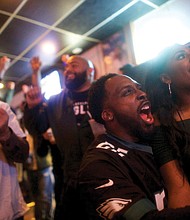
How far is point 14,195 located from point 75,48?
265 cm

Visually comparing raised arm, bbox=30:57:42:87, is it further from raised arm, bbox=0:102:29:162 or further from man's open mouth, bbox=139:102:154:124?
man's open mouth, bbox=139:102:154:124

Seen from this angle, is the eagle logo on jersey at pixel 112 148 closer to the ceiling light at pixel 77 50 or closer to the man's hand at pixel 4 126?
the man's hand at pixel 4 126

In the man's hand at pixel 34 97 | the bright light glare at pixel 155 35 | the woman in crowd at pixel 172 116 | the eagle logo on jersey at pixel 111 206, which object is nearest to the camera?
the eagle logo on jersey at pixel 111 206

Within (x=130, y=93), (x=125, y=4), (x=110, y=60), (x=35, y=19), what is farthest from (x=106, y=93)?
(x=110, y=60)

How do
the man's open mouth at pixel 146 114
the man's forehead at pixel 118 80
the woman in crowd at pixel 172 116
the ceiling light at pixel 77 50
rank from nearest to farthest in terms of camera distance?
the woman in crowd at pixel 172 116 → the man's open mouth at pixel 146 114 → the man's forehead at pixel 118 80 → the ceiling light at pixel 77 50

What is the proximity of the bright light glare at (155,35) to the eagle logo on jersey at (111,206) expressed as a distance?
1.84 meters

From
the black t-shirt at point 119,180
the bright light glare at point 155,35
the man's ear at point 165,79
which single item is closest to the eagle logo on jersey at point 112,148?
the black t-shirt at point 119,180

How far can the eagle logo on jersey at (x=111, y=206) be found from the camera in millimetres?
795

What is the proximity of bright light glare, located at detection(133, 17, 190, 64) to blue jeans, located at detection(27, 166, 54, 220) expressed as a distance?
1.77 m

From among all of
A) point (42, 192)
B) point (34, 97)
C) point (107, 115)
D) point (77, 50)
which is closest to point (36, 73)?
point (34, 97)

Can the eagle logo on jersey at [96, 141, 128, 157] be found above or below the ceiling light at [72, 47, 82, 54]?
below

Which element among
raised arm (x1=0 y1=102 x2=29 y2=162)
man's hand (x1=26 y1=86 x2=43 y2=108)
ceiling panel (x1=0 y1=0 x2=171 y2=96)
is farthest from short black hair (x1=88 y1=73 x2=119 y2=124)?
ceiling panel (x1=0 y1=0 x2=171 y2=96)

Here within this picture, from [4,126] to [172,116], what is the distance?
2.58 feet

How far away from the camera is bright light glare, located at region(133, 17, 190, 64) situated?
7.84ft
